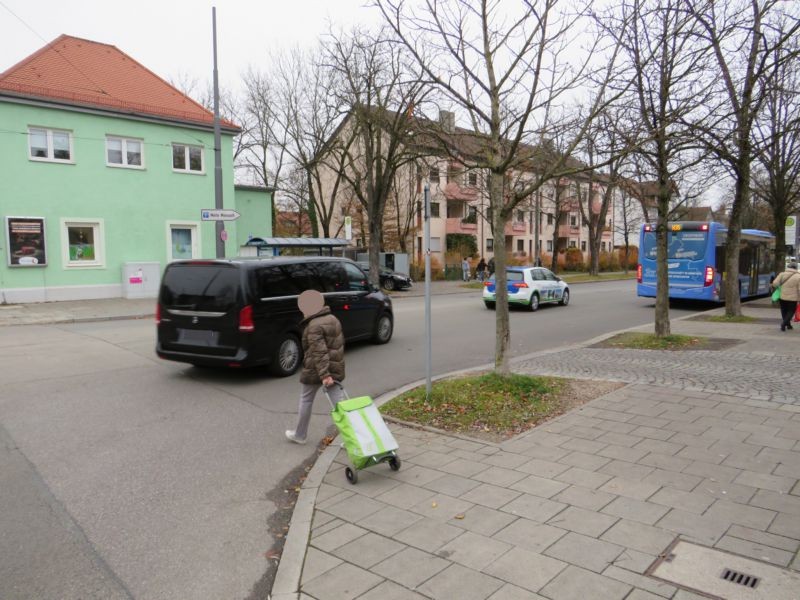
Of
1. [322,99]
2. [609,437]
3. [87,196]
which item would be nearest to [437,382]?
[609,437]

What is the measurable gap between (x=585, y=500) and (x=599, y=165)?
355cm

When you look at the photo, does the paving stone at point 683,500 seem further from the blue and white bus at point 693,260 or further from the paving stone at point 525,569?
the blue and white bus at point 693,260

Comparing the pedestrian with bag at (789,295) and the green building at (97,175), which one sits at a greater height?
the green building at (97,175)

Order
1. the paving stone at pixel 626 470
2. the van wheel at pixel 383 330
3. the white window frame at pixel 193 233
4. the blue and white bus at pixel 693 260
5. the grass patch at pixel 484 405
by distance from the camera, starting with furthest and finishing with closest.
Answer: the white window frame at pixel 193 233 → the blue and white bus at pixel 693 260 → the van wheel at pixel 383 330 → the grass patch at pixel 484 405 → the paving stone at pixel 626 470

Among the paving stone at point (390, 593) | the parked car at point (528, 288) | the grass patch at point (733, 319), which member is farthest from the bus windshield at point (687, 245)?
the paving stone at point (390, 593)

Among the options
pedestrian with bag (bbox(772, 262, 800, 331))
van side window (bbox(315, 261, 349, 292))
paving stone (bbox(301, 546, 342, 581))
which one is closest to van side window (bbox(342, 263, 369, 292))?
van side window (bbox(315, 261, 349, 292))

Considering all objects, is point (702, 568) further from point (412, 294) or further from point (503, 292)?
point (412, 294)

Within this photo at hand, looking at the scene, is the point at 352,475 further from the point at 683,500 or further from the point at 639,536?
the point at 683,500

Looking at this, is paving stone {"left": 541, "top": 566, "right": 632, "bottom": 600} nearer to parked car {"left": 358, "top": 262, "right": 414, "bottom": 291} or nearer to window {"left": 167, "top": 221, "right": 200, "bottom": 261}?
window {"left": 167, "top": 221, "right": 200, "bottom": 261}

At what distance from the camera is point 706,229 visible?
742 inches

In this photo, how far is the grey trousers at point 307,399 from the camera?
17.0ft

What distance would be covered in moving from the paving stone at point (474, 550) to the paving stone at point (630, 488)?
1.15 metres

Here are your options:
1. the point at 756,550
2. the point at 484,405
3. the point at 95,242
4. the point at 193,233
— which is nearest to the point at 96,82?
the point at 95,242

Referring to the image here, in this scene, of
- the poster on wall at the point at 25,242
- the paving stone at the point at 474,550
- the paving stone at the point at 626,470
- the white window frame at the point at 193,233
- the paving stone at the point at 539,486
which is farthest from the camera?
the white window frame at the point at 193,233
